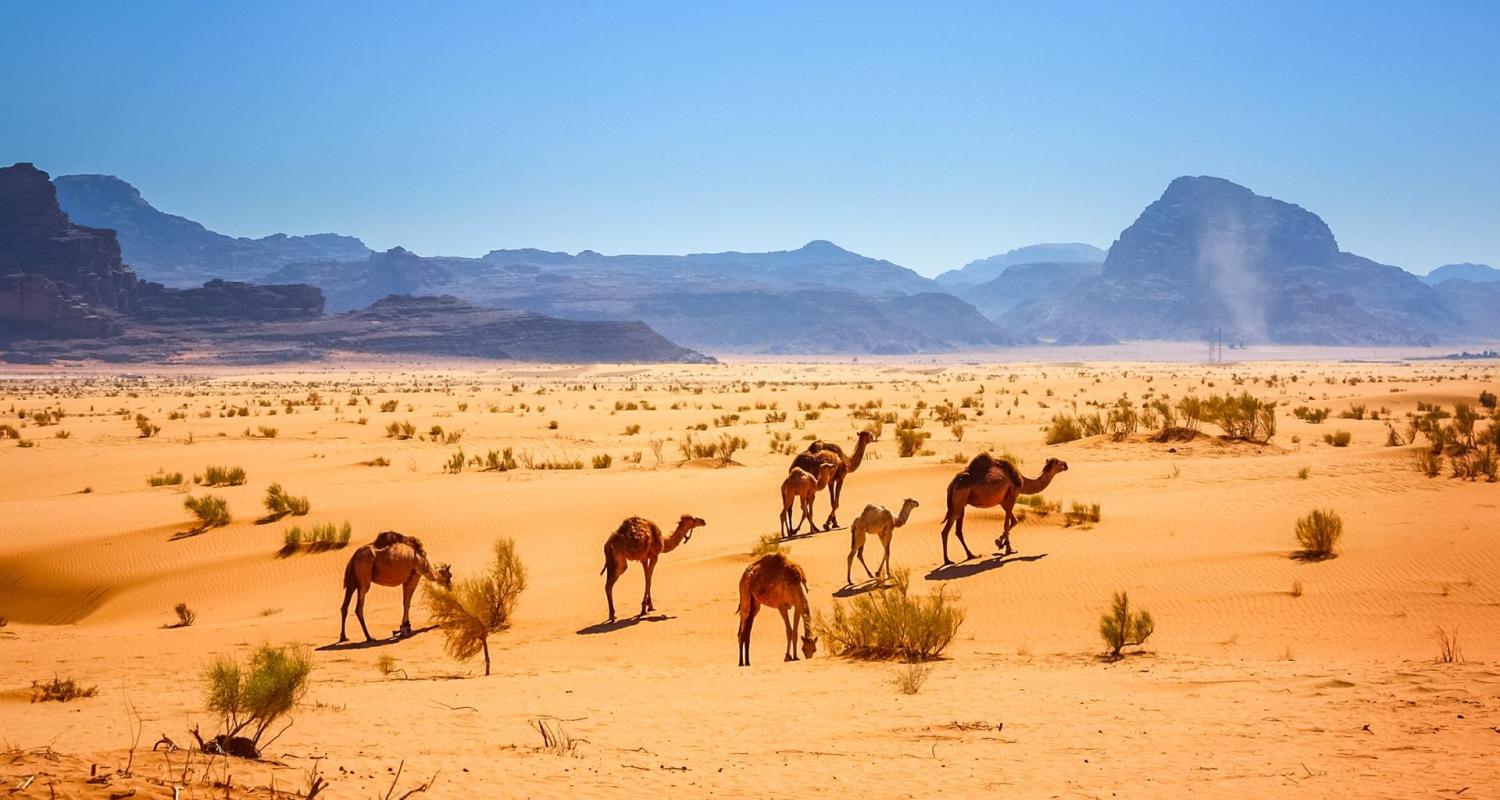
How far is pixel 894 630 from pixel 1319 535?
639cm

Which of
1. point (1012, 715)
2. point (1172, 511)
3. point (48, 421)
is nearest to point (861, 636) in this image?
point (1012, 715)

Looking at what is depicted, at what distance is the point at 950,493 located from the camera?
13.8m

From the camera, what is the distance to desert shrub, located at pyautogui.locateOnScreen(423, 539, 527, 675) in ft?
34.2

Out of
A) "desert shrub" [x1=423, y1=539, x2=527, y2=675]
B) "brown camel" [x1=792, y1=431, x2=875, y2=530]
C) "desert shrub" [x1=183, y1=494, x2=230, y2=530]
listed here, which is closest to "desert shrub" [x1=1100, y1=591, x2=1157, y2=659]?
"desert shrub" [x1=423, y1=539, x2=527, y2=675]

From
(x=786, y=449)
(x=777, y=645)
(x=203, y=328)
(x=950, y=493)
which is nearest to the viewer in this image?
(x=777, y=645)

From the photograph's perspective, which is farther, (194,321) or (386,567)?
(194,321)

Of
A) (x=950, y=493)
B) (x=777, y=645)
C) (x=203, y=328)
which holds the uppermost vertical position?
(x=203, y=328)

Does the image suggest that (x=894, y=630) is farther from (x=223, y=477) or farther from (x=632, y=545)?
(x=223, y=477)

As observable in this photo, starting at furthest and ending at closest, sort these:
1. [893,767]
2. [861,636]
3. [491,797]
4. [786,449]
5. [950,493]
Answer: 1. [786,449]
2. [950,493]
3. [861,636]
4. [893,767]
5. [491,797]

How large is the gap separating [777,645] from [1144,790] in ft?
18.3

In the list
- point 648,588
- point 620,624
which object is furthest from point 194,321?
point 620,624

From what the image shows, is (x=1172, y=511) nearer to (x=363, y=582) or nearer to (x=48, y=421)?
(x=363, y=582)

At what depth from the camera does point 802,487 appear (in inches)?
617

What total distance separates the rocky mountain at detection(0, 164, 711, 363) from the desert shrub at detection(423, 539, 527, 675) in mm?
128000
